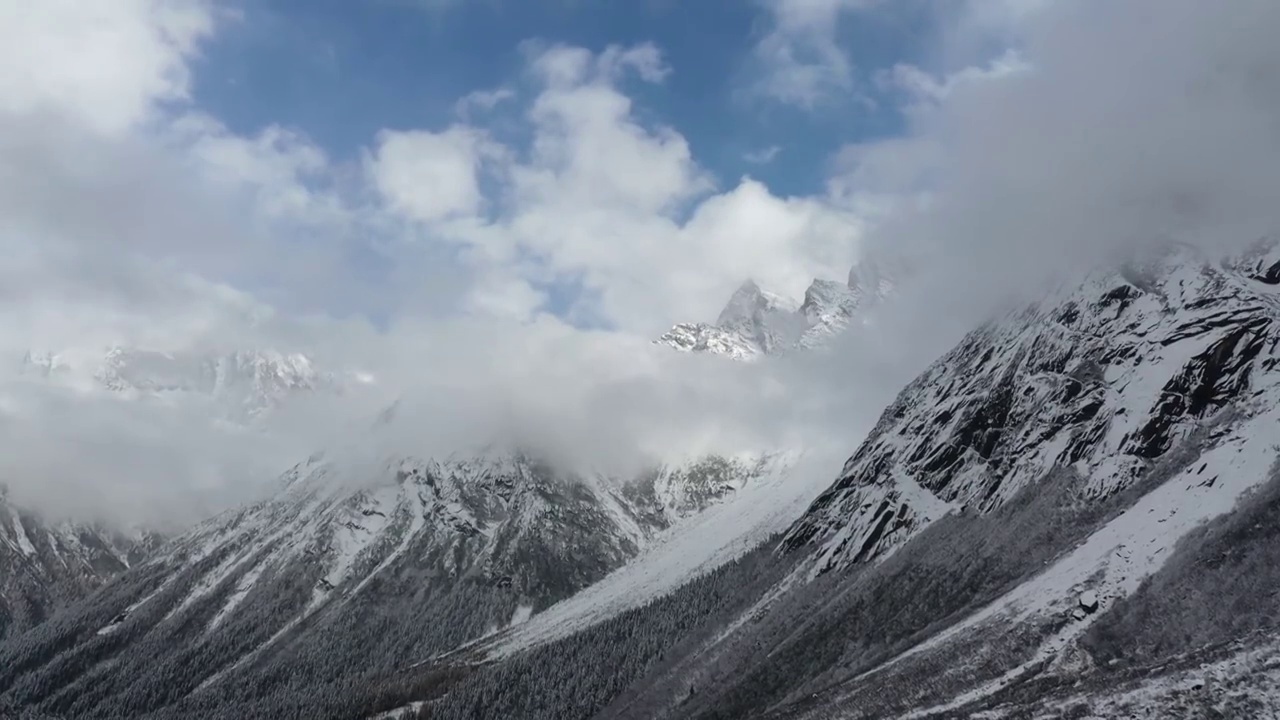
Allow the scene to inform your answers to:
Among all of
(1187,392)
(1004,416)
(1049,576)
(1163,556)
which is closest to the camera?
(1163,556)

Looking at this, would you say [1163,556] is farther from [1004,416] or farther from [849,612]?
[1004,416]

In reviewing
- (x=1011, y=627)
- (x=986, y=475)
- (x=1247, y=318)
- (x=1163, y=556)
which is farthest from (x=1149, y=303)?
(x=1011, y=627)

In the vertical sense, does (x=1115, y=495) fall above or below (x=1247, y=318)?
below

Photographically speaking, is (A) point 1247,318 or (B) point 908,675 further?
(A) point 1247,318

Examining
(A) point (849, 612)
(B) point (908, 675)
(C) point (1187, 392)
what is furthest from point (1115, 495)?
(B) point (908, 675)

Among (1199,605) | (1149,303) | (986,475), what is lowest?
(1199,605)

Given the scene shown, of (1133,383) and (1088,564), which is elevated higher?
(1133,383)

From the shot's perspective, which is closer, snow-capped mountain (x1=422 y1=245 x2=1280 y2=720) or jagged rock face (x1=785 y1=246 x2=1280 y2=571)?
snow-capped mountain (x1=422 y1=245 x2=1280 y2=720)

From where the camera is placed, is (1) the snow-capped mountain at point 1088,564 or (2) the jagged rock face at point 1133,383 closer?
(1) the snow-capped mountain at point 1088,564

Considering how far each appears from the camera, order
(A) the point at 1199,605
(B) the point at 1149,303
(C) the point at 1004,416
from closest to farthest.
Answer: (A) the point at 1199,605, (B) the point at 1149,303, (C) the point at 1004,416

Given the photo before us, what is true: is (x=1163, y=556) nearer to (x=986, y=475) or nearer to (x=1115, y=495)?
(x=1115, y=495)

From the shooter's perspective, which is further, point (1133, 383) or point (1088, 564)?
point (1133, 383)
